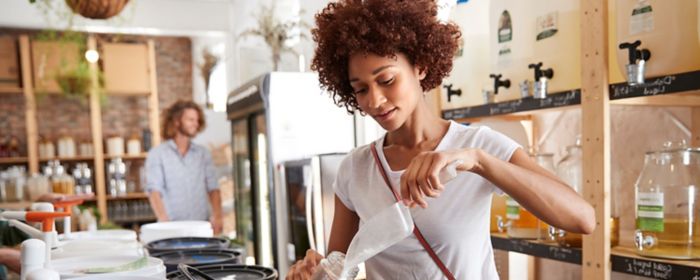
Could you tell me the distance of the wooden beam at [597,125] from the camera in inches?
67.4

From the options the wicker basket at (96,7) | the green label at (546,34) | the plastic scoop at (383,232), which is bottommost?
the plastic scoop at (383,232)

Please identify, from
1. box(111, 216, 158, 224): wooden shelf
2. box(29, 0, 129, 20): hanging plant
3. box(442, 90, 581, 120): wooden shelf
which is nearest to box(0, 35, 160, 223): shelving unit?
box(111, 216, 158, 224): wooden shelf

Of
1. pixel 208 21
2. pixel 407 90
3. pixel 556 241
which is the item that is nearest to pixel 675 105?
pixel 556 241

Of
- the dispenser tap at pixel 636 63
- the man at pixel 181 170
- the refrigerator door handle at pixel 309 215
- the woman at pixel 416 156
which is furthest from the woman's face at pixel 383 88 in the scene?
the man at pixel 181 170

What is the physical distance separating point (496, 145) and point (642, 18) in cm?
65

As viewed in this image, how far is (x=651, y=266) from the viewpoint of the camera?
5.28 ft

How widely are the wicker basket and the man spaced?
1509mm

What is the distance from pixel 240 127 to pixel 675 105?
11.2ft

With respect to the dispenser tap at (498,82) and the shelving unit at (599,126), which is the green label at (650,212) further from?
the dispenser tap at (498,82)

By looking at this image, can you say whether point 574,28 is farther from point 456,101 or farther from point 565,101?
point 456,101

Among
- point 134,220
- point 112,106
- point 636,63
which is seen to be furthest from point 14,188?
point 636,63

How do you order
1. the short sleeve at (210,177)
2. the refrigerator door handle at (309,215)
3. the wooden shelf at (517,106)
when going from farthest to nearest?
1. the short sleeve at (210,177)
2. the refrigerator door handle at (309,215)
3. the wooden shelf at (517,106)

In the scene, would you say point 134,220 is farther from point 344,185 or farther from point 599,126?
point 599,126

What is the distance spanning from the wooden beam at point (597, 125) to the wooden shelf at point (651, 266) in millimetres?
35
